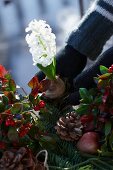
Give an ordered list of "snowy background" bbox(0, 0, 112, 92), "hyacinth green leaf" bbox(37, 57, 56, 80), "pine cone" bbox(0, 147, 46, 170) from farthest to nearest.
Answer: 1. "snowy background" bbox(0, 0, 112, 92)
2. "hyacinth green leaf" bbox(37, 57, 56, 80)
3. "pine cone" bbox(0, 147, 46, 170)

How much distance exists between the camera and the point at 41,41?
67 centimetres

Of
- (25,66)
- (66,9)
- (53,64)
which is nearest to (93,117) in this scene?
(53,64)

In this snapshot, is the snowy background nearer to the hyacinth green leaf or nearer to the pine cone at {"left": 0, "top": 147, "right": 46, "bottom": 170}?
the hyacinth green leaf

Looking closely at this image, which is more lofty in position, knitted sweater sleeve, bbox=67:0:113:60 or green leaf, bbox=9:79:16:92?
knitted sweater sleeve, bbox=67:0:113:60

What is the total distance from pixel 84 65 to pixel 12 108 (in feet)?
0.97

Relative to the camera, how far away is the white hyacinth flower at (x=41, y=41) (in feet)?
2.17

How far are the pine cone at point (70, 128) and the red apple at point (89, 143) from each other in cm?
1

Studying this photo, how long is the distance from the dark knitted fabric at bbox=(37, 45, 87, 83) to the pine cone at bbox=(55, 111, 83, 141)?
0.17 metres

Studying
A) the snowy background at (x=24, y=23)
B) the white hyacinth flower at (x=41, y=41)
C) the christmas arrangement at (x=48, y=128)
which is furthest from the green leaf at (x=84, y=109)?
the snowy background at (x=24, y=23)

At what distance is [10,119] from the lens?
1.94 ft

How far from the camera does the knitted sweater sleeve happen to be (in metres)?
0.80

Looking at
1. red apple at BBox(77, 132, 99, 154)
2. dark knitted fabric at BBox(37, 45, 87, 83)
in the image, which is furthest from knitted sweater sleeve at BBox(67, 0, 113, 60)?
red apple at BBox(77, 132, 99, 154)

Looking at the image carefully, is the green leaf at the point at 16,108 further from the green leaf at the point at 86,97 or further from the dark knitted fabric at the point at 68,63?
the dark knitted fabric at the point at 68,63

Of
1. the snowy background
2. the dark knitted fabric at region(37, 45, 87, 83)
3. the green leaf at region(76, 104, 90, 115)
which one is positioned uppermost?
the snowy background
